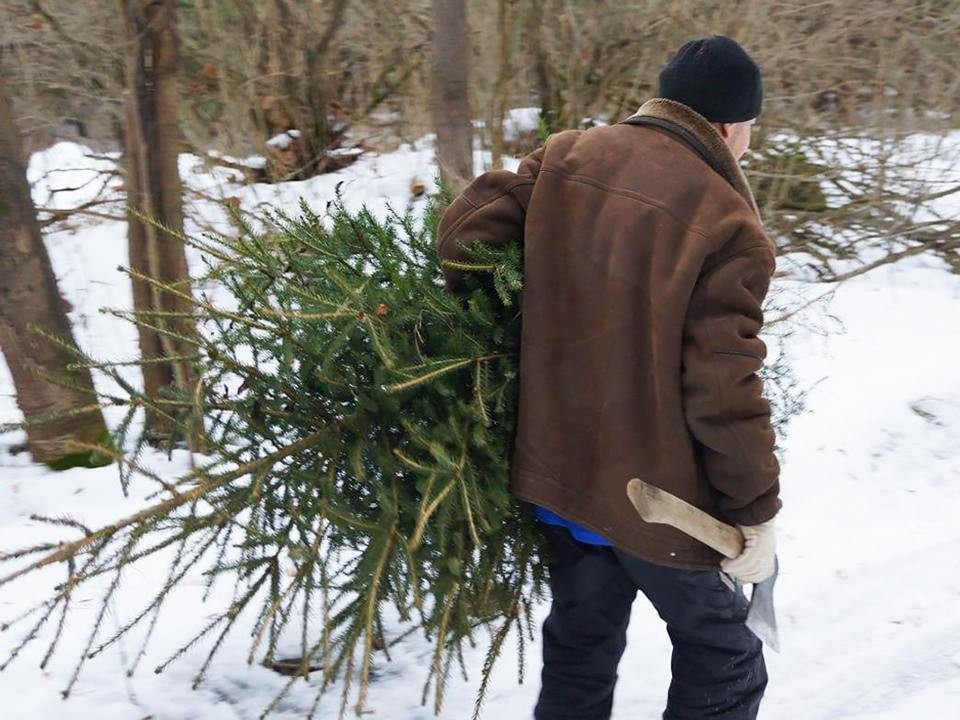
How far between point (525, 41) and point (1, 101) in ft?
14.4

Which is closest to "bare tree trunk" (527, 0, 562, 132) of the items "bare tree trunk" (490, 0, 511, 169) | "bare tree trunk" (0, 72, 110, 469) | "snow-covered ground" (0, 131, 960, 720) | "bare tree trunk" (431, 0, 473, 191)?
"bare tree trunk" (490, 0, 511, 169)

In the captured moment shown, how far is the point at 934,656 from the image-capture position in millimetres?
3121

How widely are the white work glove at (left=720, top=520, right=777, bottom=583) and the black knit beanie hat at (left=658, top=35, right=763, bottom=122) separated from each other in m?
0.95

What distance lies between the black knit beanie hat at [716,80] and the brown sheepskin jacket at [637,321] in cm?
4

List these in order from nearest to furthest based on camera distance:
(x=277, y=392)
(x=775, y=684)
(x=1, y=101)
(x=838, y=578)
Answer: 1. (x=277, y=392)
2. (x=775, y=684)
3. (x=838, y=578)
4. (x=1, y=101)

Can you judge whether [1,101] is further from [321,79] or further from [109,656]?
[321,79]

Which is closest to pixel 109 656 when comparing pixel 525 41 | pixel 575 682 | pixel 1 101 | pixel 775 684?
pixel 575 682

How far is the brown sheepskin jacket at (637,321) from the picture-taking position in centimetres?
186

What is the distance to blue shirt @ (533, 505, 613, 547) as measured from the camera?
7.11 ft

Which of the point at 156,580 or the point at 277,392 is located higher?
the point at 277,392

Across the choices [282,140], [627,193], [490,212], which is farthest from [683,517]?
[282,140]

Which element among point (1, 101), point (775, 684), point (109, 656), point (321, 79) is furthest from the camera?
point (321, 79)

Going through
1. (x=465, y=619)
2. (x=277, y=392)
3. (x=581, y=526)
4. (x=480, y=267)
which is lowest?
(x=465, y=619)

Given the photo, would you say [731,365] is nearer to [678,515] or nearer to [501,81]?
[678,515]
